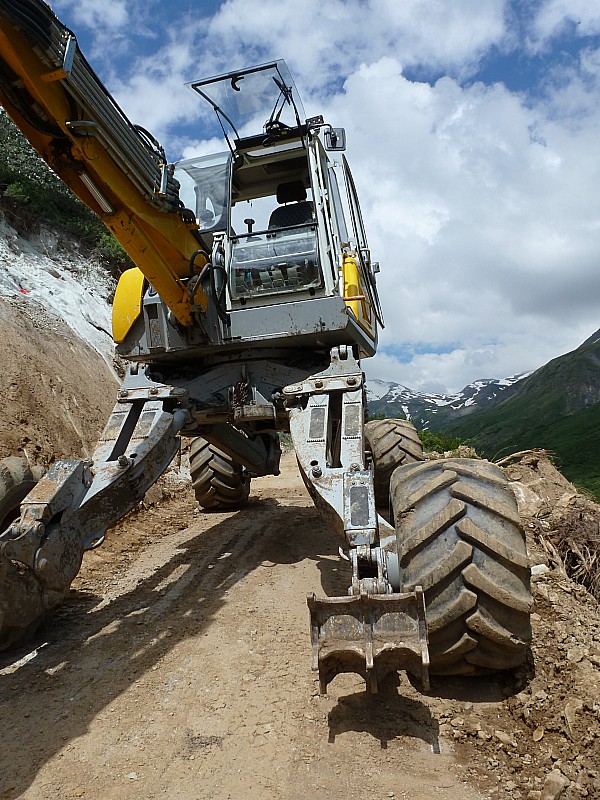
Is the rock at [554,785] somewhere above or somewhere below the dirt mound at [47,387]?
below

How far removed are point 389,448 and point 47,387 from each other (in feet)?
17.3

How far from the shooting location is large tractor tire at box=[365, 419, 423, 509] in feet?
20.7

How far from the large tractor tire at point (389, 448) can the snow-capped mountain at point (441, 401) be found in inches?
1077

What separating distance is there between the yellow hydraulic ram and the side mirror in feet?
4.55

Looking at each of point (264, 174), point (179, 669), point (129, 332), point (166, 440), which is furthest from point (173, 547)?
point (264, 174)

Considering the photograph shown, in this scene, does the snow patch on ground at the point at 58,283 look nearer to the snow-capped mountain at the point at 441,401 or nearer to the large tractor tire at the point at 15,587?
the large tractor tire at the point at 15,587

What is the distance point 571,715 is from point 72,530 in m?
3.14

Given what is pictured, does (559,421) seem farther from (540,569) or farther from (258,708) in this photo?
(258,708)

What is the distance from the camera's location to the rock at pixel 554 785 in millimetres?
2166

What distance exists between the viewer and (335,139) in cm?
514

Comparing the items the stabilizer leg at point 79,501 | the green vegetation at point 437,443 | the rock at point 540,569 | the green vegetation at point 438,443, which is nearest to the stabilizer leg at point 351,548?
the stabilizer leg at point 79,501

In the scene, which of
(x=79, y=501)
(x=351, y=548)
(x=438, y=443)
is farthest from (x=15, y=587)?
(x=438, y=443)

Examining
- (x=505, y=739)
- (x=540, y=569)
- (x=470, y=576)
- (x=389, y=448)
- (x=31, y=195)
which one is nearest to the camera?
(x=505, y=739)

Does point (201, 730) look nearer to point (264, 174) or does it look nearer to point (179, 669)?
point (179, 669)
